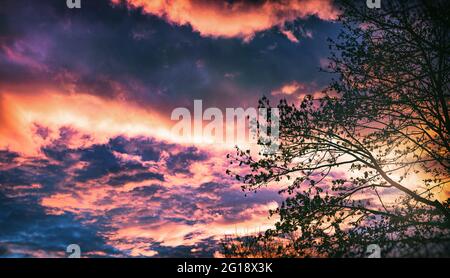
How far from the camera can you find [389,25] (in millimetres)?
10938

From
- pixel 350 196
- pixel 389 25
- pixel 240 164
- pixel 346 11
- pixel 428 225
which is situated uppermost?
A: pixel 346 11

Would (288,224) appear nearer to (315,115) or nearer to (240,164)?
(240,164)

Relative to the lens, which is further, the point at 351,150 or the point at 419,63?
the point at 351,150

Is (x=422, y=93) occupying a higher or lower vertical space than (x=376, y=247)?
higher

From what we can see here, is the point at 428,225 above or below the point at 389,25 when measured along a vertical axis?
below

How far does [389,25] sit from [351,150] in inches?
179

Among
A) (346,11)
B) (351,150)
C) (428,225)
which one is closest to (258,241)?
(351,150)

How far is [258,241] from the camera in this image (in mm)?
12109

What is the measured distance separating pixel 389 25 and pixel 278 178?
6278mm
